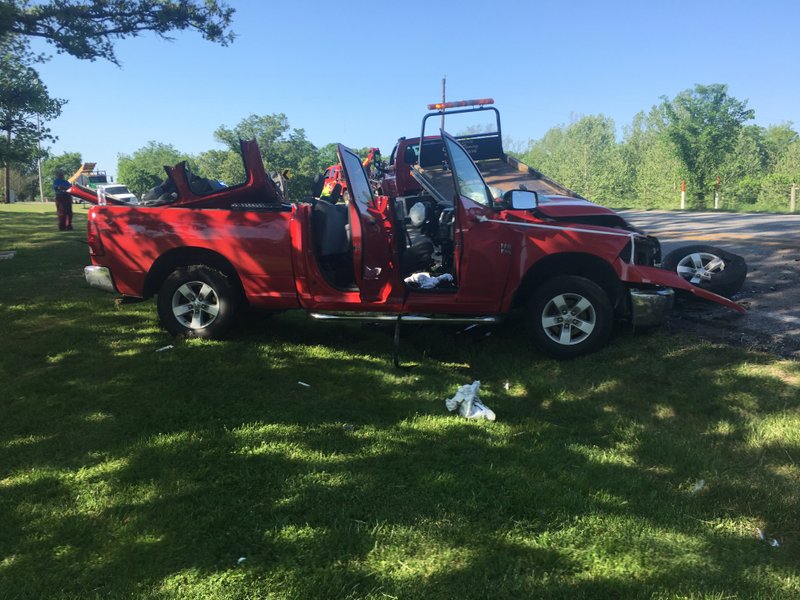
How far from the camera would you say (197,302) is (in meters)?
5.16

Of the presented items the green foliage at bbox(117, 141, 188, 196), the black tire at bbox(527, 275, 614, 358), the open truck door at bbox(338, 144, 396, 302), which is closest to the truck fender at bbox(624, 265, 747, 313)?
the black tire at bbox(527, 275, 614, 358)

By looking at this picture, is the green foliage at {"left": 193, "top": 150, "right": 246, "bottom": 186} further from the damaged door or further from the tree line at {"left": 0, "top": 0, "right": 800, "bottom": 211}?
the damaged door

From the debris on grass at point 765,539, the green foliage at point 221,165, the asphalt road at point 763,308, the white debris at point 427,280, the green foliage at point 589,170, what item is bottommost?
the debris on grass at point 765,539

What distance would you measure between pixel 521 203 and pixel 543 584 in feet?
11.0

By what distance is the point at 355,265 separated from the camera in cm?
477

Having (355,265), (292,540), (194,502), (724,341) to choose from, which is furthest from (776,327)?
(194,502)

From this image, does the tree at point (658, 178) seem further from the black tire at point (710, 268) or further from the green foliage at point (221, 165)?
the green foliage at point (221, 165)

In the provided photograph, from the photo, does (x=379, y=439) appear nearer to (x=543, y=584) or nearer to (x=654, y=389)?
(x=543, y=584)

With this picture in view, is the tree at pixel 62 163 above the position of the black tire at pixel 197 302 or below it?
above

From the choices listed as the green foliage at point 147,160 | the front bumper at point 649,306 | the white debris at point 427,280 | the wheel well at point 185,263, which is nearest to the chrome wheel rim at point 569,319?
the front bumper at point 649,306

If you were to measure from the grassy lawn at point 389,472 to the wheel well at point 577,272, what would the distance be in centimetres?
Answer: 52

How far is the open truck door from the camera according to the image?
15.5 ft

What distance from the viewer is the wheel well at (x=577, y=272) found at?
16.0ft

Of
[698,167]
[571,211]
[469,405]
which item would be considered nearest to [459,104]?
[571,211]
